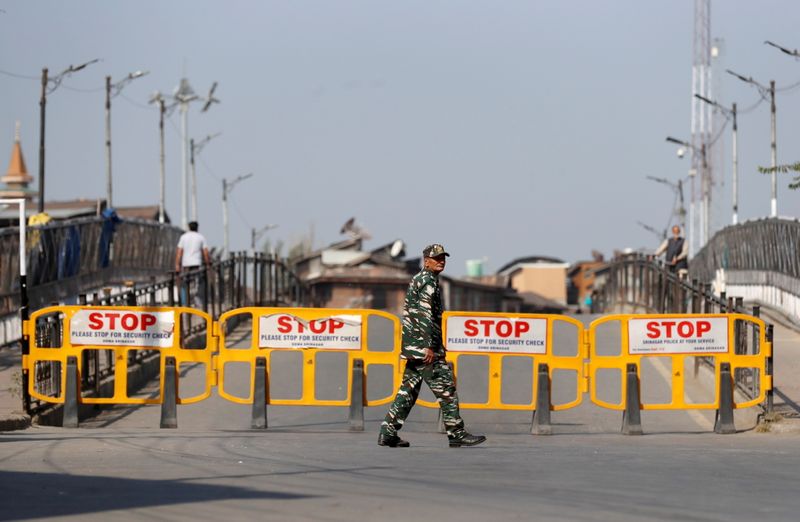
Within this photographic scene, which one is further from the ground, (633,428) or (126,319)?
(126,319)

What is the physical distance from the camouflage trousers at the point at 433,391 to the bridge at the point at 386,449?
32cm

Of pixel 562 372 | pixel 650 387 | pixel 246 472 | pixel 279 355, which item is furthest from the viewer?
pixel 279 355

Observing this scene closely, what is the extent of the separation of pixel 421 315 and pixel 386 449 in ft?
4.00

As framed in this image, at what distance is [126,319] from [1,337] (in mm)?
8999

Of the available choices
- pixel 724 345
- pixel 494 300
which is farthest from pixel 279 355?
pixel 494 300

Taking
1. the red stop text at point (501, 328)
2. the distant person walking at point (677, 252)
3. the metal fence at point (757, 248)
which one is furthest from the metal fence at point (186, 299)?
the metal fence at point (757, 248)

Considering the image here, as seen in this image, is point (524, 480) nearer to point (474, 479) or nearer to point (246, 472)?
point (474, 479)

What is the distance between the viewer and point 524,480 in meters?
10.4

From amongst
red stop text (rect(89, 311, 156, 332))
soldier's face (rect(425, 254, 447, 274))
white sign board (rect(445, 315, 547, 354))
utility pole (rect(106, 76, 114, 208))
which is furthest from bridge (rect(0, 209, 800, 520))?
utility pole (rect(106, 76, 114, 208))

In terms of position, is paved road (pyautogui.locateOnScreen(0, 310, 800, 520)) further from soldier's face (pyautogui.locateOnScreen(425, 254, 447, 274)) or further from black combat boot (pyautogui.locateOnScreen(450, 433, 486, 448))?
soldier's face (pyautogui.locateOnScreen(425, 254, 447, 274))

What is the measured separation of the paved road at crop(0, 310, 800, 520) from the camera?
8.90m

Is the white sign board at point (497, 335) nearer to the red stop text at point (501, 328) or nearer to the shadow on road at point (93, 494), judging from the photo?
the red stop text at point (501, 328)

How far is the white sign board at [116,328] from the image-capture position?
16594 mm

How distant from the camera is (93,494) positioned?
947cm
